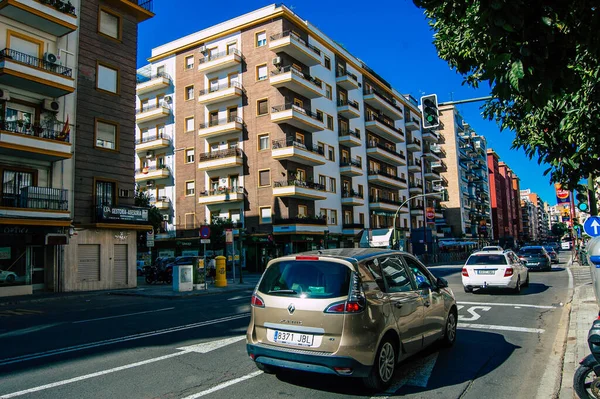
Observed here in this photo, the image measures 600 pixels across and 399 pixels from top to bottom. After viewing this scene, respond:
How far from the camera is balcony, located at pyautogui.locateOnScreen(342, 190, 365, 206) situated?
44.9 metres

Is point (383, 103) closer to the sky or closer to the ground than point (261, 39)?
closer to the ground

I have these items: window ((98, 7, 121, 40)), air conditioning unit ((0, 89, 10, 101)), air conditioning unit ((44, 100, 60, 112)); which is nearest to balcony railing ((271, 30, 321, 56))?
window ((98, 7, 121, 40))

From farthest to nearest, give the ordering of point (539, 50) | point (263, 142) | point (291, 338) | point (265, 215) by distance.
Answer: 1. point (263, 142)
2. point (265, 215)
3. point (291, 338)
4. point (539, 50)

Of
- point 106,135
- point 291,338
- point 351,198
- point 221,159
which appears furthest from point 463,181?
point 291,338

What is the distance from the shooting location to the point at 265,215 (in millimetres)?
38406

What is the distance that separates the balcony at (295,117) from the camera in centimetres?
3703

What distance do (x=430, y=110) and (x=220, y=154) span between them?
1229 inches

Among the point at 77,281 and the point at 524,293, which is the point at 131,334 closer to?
the point at 524,293

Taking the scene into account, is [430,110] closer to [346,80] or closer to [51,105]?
[51,105]

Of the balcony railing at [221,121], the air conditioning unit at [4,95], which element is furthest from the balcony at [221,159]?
the air conditioning unit at [4,95]

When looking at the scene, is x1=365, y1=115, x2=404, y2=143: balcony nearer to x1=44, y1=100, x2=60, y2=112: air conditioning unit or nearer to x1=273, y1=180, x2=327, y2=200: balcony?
x1=273, y1=180, x2=327, y2=200: balcony

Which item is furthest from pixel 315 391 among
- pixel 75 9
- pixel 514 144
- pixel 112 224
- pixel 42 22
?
pixel 75 9

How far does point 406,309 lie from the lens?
5.64 m

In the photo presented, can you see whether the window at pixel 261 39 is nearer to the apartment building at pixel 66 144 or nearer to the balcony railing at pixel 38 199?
the apartment building at pixel 66 144
